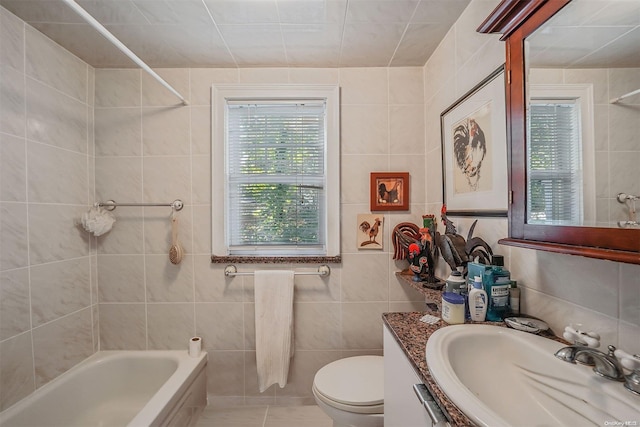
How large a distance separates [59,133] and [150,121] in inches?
18.3

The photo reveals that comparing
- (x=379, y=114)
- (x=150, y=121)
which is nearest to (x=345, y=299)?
(x=379, y=114)

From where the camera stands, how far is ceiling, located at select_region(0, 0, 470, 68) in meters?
1.16

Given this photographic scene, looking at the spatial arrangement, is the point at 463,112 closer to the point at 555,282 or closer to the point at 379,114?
the point at 379,114

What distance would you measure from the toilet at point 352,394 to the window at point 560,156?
40.0 inches

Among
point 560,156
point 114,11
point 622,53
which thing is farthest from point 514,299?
point 114,11

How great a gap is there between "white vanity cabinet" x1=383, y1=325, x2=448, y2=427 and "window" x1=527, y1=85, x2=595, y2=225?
591mm

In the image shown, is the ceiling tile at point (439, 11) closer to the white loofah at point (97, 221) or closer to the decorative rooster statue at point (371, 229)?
the decorative rooster statue at point (371, 229)

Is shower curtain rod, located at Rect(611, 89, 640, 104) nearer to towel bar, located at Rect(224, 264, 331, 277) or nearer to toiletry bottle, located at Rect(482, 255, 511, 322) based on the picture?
toiletry bottle, located at Rect(482, 255, 511, 322)

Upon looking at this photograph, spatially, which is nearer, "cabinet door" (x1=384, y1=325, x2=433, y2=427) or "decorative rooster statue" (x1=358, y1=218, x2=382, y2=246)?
"cabinet door" (x1=384, y1=325, x2=433, y2=427)

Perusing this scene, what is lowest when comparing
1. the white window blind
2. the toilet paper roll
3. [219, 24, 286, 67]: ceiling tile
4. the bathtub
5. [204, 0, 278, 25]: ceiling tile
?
the bathtub

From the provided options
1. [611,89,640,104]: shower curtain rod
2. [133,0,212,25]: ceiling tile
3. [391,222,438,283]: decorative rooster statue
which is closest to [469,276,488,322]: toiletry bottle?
[391,222,438,283]: decorative rooster statue

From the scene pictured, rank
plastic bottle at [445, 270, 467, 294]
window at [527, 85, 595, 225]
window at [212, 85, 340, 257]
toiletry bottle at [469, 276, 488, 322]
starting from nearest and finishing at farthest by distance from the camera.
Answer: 1. window at [527, 85, 595, 225]
2. toiletry bottle at [469, 276, 488, 322]
3. plastic bottle at [445, 270, 467, 294]
4. window at [212, 85, 340, 257]

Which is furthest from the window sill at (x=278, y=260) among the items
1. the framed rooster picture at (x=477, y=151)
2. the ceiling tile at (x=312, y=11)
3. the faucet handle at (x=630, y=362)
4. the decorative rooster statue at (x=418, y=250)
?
the ceiling tile at (x=312, y=11)

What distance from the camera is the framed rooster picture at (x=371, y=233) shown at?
1.62 meters
